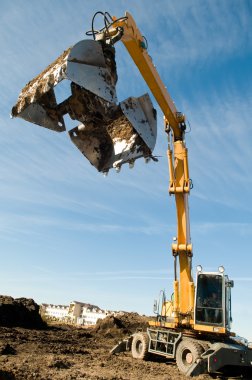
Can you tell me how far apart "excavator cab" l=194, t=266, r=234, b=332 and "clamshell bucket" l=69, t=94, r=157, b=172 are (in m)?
4.99

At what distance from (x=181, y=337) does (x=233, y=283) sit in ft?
6.82

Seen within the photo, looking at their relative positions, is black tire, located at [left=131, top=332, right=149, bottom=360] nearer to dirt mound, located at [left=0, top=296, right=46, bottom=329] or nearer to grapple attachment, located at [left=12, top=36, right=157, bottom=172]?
grapple attachment, located at [left=12, top=36, right=157, bottom=172]

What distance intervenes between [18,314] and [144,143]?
1843cm

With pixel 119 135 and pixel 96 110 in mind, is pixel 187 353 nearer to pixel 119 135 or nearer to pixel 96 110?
pixel 119 135

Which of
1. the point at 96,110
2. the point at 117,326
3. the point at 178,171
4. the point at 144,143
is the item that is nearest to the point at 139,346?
the point at 178,171

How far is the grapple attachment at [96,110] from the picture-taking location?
229 inches

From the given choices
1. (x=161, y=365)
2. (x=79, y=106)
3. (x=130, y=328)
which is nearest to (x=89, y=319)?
(x=130, y=328)

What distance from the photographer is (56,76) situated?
561cm

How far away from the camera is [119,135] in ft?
22.0

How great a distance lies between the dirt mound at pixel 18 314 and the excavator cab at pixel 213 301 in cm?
1391

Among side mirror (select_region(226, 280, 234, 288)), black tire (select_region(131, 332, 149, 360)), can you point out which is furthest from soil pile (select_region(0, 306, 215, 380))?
side mirror (select_region(226, 280, 234, 288))

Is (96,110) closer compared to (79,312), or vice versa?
(96,110)

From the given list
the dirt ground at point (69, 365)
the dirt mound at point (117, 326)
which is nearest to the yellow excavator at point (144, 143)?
the dirt ground at point (69, 365)

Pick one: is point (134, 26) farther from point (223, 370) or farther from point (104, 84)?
point (223, 370)
